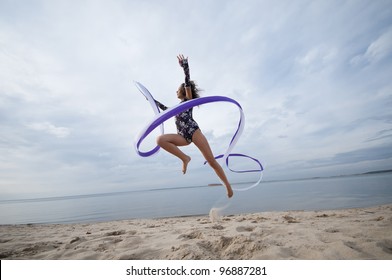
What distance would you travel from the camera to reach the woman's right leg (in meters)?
3.50

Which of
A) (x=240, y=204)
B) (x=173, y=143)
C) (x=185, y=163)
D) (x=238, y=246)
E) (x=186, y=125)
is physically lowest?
(x=240, y=204)

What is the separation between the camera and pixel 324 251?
280cm

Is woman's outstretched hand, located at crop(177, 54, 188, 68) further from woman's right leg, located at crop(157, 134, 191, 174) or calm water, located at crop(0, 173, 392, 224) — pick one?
calm water, located at crop(0, 173, 392, 224)

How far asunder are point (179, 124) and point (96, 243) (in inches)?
100

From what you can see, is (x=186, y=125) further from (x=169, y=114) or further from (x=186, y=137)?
(x=169, y=114)

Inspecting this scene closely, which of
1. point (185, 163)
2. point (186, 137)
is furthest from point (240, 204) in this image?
point (186, 137)

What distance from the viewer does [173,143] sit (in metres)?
3.60

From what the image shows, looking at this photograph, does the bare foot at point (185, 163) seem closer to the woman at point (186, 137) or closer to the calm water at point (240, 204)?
the woman at point (186, 137)

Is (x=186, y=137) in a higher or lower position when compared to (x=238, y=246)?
higher

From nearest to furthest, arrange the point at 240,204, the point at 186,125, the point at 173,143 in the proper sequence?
the point at 173,143, the point at 186,125, the point at 240,204

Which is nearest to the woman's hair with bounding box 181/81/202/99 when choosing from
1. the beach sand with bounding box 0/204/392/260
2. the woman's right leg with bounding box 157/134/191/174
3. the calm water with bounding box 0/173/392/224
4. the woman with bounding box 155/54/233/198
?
the woman with bounding box 155/54/233/198

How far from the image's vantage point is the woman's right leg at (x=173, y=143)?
3.50 meters
